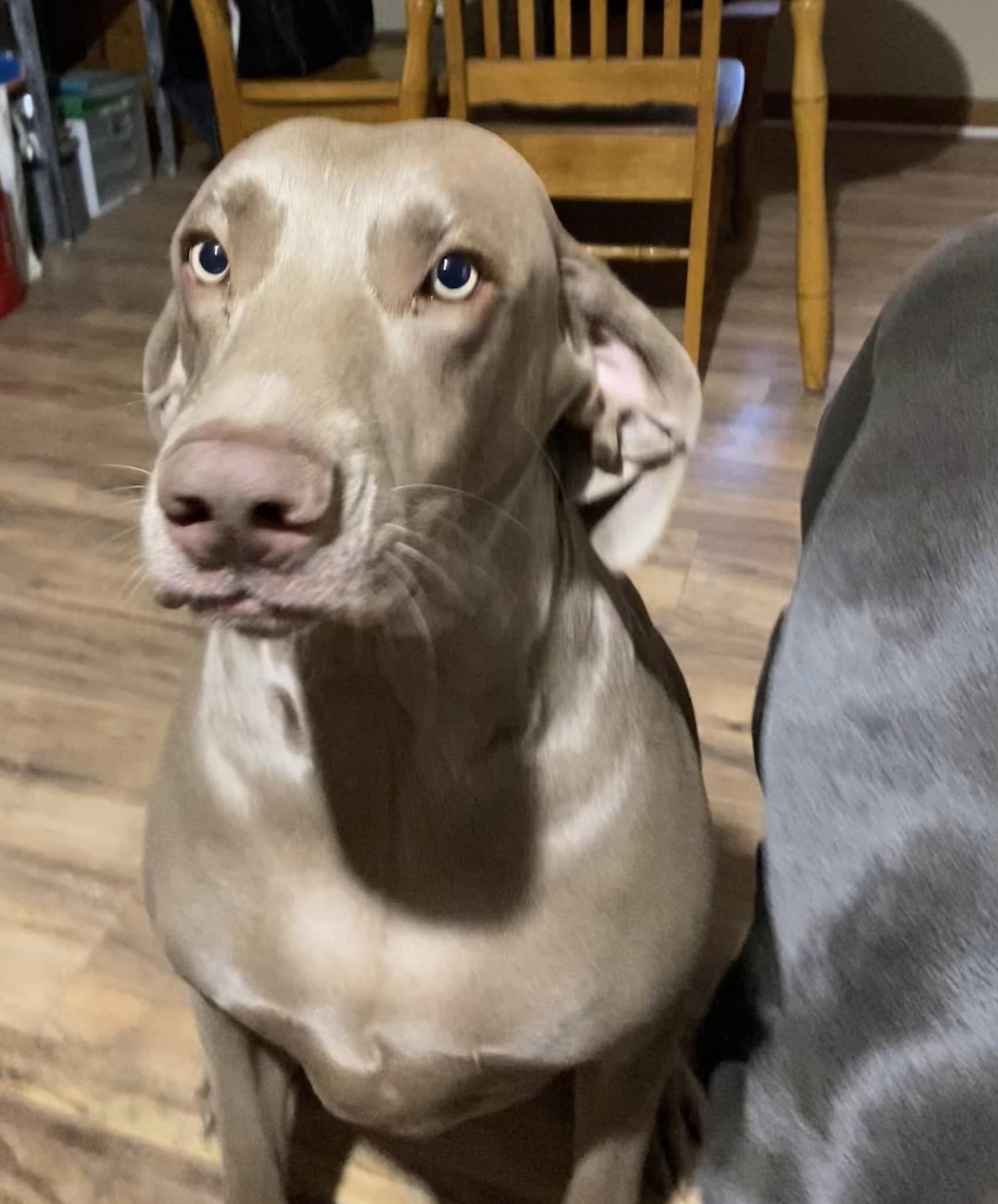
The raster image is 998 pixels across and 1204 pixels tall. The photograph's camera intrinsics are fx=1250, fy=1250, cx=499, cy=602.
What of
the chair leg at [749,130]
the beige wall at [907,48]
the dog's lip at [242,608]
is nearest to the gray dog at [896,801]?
the dog's lip at [242,608]

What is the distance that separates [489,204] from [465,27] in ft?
6.67

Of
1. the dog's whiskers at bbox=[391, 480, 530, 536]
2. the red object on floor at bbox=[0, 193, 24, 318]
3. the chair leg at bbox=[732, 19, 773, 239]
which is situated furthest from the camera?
the chair leg at bbox=[732, 19, 773, 239]

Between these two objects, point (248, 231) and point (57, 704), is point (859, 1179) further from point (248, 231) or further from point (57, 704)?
point (57, 704)

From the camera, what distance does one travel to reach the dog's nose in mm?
558

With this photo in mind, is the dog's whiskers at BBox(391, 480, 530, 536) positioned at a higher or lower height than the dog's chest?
higher

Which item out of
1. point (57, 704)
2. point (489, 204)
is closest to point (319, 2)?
point (57, 704)

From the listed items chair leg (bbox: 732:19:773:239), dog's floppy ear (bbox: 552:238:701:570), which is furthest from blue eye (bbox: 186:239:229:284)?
chair leg (bbox: 732:19:773:239)

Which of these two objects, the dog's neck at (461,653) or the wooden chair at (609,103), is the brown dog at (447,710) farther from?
the wooden chair at (609,103)

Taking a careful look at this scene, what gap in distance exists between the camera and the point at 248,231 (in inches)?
27.9

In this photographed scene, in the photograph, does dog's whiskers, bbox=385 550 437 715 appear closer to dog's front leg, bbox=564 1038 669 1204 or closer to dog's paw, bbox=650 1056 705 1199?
dog's front leg, bbox=564 1038 669 1204

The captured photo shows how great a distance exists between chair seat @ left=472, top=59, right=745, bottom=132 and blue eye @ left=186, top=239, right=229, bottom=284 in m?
1.53

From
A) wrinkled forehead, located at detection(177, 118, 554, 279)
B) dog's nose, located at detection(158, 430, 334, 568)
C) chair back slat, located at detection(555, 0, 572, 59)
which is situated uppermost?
wrinkled forehead, located at detection(177, 118, 554, 279)

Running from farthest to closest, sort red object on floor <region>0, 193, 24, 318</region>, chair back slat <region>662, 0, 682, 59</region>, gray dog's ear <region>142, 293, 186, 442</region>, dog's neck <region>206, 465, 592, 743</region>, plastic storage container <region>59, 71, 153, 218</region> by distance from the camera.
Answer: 1. plastic storage container <region>59, 71, 153, 218</region>
2. red object on floor <region>0, 193, 24, 318</region>
3. chair back slat <region>662, 0, 682, 59</region>
4. gray dog's ear <region>142, 293, 186, 442</region>
5. dog's neck <region>206, 465, 592, 743</region>

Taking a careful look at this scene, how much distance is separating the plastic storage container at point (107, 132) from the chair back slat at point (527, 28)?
1.38 metres
